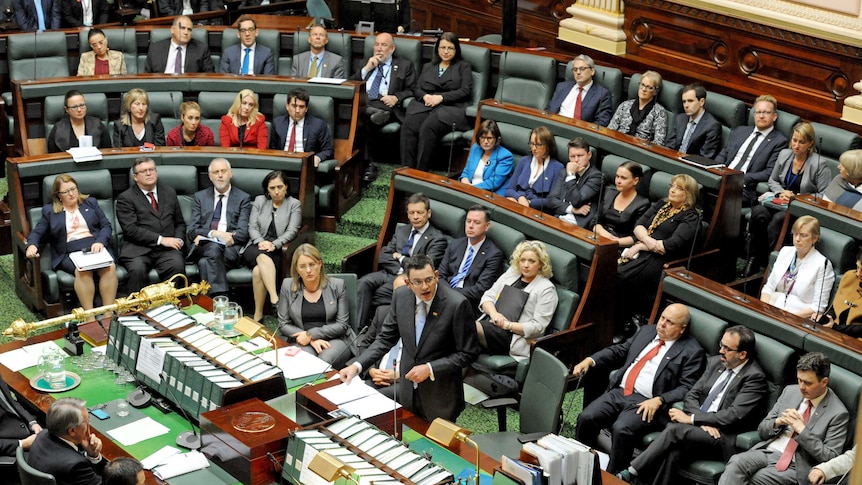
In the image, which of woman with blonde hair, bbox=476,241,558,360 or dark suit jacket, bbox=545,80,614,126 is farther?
dark suit jacket, bbox=545,80,614,126

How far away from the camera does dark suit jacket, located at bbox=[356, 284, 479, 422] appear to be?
16.2 ft

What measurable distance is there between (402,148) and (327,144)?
0.69 metres

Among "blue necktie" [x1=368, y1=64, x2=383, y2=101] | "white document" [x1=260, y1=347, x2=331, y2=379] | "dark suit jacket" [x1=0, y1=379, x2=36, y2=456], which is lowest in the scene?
"dark suit jacket" [x1=0, y1=379, x2=36, y2=456]

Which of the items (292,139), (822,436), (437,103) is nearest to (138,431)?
(822,436)

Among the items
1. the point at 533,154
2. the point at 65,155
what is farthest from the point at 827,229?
the point at 65,155

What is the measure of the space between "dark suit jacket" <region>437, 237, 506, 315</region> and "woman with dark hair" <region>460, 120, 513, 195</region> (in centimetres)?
99

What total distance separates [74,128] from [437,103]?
2.41 metres

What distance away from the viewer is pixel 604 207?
255 inches

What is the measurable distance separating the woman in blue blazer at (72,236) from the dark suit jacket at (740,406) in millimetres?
3358

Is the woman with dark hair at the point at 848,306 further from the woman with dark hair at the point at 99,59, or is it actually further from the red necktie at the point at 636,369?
the woman with dark hair at the point at 99,59

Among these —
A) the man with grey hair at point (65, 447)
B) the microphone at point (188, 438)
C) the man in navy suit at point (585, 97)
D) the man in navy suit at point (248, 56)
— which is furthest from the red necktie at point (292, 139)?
the man with grey hair at point (65, 447)

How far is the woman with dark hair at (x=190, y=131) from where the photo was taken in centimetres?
731

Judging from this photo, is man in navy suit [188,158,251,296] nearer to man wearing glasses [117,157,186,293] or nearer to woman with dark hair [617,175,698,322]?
man wearing glasses [117,157,186,293]

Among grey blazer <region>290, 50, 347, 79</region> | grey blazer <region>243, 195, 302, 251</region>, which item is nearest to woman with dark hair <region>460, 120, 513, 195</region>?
grey blazer <region>243, 195, 302, 251</region>
